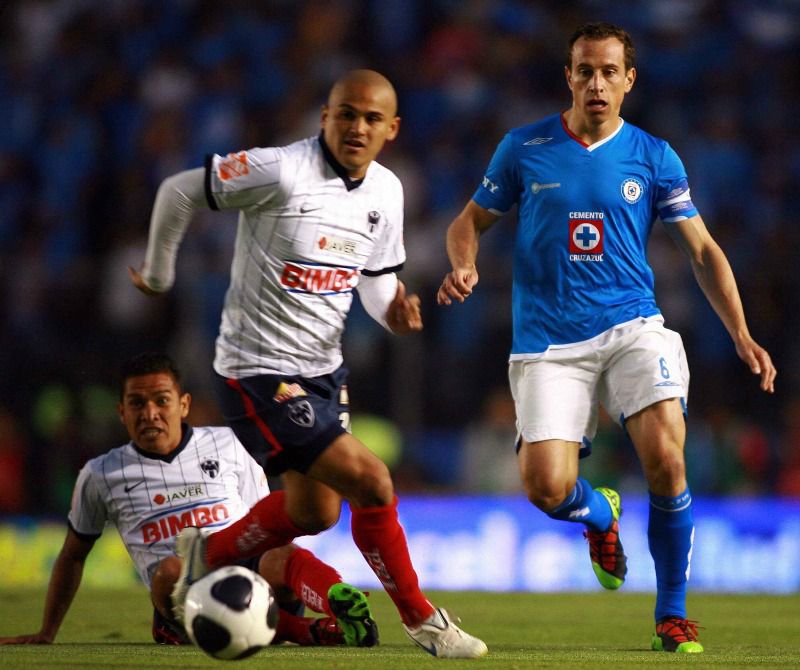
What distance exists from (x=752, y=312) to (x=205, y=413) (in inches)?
166

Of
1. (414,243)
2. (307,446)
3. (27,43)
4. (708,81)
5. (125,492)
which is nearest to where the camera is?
(307,446)

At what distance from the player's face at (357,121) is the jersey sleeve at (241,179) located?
0.25 metres

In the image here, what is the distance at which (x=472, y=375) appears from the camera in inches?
432

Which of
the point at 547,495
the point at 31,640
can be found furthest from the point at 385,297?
the point at 31,640

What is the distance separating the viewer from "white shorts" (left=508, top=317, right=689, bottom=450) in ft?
18.9

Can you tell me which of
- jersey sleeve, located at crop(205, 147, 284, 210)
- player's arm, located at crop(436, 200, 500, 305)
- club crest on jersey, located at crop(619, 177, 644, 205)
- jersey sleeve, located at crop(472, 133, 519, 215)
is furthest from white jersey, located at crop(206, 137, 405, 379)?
club crest on jersey, located at crop(619, 177, 644, 205)

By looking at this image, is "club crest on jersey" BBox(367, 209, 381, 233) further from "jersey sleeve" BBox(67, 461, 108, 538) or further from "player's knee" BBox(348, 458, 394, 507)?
"jersey sleeve" BBox(67, 461, 108, 538)

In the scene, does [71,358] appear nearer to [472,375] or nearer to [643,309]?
[472,375]

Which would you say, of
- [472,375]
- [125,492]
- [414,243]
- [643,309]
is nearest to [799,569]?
[472,375]

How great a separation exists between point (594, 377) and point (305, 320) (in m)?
1.28

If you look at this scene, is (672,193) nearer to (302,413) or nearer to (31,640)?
(302,413)

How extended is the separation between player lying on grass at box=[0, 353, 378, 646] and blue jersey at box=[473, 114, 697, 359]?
144 centimetres

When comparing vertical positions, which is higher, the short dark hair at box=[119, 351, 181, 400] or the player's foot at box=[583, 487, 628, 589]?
the short dark hair at box=[119, 351, 181, 400]

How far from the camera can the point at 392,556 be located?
5.30 meters
